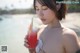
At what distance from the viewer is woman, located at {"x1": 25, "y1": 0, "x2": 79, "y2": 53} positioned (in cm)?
A: 72

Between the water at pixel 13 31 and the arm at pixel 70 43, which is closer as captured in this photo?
the arm at pixel 70 43

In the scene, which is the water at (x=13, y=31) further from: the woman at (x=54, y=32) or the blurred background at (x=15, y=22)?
the woman at (x=54, y=32)

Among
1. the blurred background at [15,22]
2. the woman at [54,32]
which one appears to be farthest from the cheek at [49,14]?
the blurred background at [15,22]

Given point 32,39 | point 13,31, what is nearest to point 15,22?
point 13,31

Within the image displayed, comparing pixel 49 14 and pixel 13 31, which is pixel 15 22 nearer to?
pixel 13 31

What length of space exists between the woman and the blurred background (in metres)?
0.10

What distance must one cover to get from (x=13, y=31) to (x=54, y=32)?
0.72 feet

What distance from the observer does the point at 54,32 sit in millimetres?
762

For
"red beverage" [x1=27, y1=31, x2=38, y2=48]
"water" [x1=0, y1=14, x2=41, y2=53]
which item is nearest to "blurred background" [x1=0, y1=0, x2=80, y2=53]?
"water" [x1=0, y1=14, x2=41, y2=53]

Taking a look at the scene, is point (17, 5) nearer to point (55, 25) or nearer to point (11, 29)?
point (11, 29)

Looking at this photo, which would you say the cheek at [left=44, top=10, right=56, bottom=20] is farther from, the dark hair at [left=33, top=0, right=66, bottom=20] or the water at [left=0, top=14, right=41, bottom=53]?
the water at [left=0, top=14, right=41, bottom=53]

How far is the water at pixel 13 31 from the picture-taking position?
0.90 metres

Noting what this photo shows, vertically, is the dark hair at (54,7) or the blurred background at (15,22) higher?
the dark hair at (54,7)

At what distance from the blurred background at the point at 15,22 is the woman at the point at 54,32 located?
0.10m
